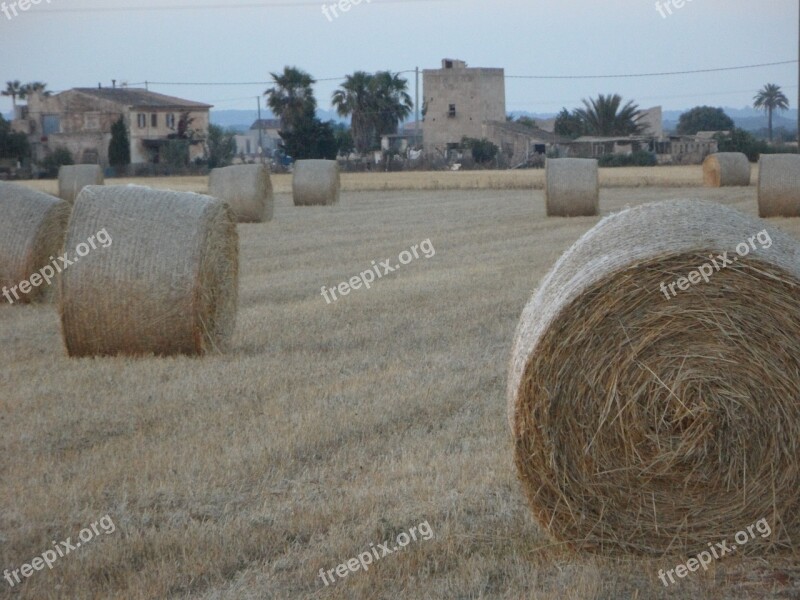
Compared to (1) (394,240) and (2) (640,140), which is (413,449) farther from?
(2) (640,140)

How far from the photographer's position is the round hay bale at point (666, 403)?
16.5ft

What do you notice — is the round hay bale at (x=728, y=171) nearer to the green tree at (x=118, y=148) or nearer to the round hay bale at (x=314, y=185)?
the round hay bale at (x=314, y=185)

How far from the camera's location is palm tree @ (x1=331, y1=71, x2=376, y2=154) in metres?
76.2

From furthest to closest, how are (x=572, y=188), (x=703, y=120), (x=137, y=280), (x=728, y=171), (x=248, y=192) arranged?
1. (x=703, y=120)
2. (x=728, y=171)
3. (x=248, y=192)
4. (x=572, y=188)
5. (x=137, y=280)

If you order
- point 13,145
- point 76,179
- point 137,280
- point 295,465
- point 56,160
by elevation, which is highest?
point 13,145

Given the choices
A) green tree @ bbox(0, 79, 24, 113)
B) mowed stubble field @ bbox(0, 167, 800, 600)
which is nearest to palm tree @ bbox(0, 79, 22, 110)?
green tree @ bbox(0, 79, 24, 113)

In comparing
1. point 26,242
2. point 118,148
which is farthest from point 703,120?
point 26,242

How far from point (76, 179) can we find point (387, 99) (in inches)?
1957

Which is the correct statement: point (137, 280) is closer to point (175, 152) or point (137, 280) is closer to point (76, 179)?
point (76, 179)

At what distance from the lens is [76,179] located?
96.8 ft

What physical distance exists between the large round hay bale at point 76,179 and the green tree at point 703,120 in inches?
2991

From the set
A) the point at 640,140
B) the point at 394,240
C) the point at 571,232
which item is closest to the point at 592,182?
the point at 571,232

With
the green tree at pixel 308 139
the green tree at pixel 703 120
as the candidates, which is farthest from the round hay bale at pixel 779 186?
the green tree at pixel 703 120

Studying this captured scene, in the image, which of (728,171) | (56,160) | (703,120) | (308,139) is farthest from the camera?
(703,120)
